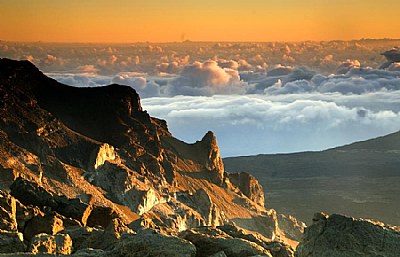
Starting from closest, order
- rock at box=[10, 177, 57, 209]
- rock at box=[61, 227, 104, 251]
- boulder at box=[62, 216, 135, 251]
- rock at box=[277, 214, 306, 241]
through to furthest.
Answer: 1. boulder at box=[62, 216, 135, 251]
2. rock at box=[61, 227, 104, 251]
3. rock at box=[10, 177, 57, 209]
4. rock at box=[277, 214, 306, 241]

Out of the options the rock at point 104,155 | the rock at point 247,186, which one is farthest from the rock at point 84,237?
the rock at point 247,186

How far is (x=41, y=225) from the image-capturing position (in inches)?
Result: 1513

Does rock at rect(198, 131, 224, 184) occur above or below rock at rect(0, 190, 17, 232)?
above

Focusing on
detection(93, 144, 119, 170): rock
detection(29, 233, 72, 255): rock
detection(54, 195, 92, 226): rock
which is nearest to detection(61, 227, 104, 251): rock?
detection(29, 233, 72, 255): rock

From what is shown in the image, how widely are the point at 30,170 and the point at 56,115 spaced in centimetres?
2716

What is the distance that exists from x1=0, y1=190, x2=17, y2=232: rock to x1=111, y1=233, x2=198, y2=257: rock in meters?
10.2

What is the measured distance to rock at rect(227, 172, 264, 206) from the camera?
15912 centimetres

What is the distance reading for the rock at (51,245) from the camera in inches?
1111

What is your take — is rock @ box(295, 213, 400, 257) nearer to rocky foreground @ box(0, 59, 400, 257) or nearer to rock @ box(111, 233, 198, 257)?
rock @ box(111, 233, 198, 257)

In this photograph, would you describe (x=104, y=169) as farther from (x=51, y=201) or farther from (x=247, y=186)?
(x=51, y=201)

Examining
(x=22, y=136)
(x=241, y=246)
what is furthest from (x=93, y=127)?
(x=241, y=246)

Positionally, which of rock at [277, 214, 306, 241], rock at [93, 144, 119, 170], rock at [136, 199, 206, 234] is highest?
rock at [93, 144, 119, 170]

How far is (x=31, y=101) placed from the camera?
376 feet

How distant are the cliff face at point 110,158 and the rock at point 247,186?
370 cm
